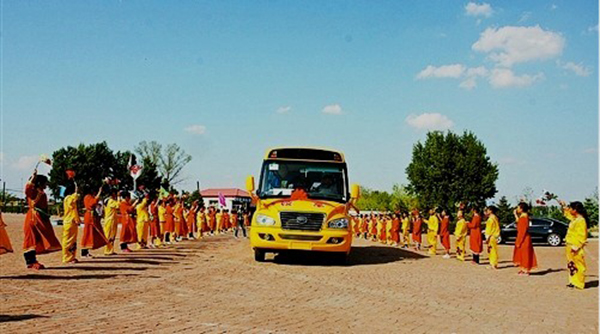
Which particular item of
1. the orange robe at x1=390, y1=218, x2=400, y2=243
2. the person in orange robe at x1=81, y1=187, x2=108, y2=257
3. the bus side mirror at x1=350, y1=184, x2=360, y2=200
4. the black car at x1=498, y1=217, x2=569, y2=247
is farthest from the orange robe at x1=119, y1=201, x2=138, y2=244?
the black car at x1=498, y1=217, x2=569, y2=247

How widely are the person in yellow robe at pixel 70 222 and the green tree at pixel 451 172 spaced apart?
145 feet

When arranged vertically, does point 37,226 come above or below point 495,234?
above

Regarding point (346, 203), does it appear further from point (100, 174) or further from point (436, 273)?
point (100, 174)

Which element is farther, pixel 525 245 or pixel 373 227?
pixel 373 227

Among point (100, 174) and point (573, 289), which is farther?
point (100, 174)

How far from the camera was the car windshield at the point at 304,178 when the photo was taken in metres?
14.6

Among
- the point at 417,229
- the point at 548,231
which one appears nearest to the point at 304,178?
the point at 417,229

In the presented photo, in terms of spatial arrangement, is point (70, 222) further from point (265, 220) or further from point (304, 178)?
point (304, 178)

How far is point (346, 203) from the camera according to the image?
14445 millimetres

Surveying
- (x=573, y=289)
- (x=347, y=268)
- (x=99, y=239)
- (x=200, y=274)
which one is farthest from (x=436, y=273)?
(x=99, y=239)

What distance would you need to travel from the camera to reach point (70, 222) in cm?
1284

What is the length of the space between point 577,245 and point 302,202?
609 cm

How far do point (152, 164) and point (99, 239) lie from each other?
2368 inches

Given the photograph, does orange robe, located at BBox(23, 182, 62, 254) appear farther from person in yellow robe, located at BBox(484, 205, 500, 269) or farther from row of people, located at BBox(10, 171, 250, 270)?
person in yellow robe, located at BBox(484, 205, 500, 269)
